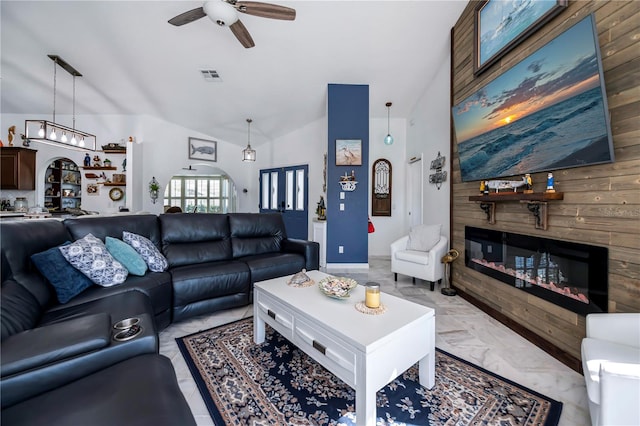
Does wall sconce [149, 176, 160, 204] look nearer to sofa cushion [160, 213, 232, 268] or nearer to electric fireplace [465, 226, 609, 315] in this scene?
sofa cushion [160, 213, 232, 268]

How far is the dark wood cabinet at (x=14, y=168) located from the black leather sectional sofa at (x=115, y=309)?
15.9 ft

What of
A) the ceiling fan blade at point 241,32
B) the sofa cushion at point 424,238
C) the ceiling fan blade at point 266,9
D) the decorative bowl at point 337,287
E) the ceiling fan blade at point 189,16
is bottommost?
the decorative bowl at point 337,287

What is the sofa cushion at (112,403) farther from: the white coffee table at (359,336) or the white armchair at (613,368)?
the white armchair at (613,368)

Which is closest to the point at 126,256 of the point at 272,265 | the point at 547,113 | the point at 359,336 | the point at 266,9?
the point at 272,265

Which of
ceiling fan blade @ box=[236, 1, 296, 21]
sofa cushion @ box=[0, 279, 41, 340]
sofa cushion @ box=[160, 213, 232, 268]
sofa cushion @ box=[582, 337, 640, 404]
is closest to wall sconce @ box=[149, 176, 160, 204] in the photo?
sofa cushion @ box=[160, 213, 232, 268]

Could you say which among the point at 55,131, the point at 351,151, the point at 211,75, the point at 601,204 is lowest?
the point at 601,204

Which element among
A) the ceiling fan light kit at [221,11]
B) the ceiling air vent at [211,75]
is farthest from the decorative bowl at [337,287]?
the ceiling air vent at [211,75]

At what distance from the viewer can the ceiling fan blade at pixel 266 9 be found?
7.31 ft

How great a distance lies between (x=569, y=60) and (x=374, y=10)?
6.78 ft

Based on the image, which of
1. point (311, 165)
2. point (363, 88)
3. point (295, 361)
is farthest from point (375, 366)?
point (311, 165)

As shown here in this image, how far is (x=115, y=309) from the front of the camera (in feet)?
5.10

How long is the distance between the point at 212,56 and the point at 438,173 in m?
3.75

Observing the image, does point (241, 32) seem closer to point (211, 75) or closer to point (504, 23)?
point (211, 75)

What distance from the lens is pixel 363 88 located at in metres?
4.47
